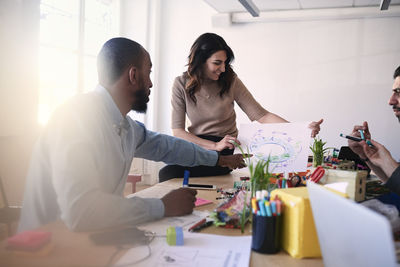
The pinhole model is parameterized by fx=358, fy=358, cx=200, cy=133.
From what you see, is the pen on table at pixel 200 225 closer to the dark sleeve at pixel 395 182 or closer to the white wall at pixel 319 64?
the dark sleeve at pixel 395 182

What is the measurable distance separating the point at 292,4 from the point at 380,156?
3.58 m

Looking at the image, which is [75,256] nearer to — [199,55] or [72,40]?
[199,55]

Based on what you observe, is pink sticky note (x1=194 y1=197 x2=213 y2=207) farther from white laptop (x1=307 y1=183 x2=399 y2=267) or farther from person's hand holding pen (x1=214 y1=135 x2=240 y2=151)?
white laptop (x1=307 y1=183 x2=399 y2=267)

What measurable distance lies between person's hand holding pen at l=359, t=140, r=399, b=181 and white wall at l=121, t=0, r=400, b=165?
3.36 meters

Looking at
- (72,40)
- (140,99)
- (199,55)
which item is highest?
(72,40)

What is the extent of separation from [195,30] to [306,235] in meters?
4.90

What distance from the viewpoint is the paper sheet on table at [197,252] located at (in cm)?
89

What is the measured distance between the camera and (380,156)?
5.57 feet

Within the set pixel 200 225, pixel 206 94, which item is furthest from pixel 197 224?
pixel 206 94

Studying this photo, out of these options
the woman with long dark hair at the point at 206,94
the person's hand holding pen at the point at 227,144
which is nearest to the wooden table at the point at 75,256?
the person's hand holding pen at the point at 227,144

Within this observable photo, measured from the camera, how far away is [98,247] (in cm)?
96

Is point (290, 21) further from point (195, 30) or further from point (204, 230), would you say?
point (204, 230)

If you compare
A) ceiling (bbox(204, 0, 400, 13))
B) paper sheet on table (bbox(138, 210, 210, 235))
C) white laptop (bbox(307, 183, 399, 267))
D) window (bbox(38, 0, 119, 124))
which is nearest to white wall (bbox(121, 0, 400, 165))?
ceiling (bbox(204, 0, 400, 13))

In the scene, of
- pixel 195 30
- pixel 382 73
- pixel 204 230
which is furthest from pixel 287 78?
pixel 204 230
